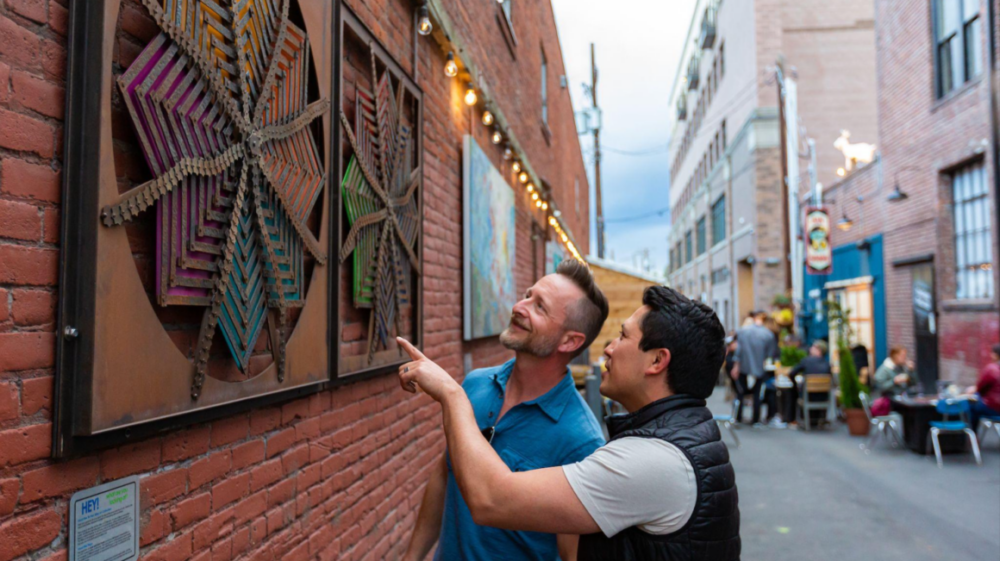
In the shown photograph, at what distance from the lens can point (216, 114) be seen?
2.07 m

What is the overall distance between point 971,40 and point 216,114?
48.0 ft

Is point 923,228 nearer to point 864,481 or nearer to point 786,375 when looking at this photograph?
point 786,375

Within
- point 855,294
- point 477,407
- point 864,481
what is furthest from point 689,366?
point 855,294

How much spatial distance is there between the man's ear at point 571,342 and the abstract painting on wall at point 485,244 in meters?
3.20

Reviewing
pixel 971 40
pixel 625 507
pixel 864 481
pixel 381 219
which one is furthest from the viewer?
pixel 971 40

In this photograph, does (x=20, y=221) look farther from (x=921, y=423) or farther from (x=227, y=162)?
(x=921, y=423)

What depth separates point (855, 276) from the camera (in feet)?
62.7

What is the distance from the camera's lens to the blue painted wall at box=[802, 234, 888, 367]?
56.5 ft

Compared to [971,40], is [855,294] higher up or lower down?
lower down

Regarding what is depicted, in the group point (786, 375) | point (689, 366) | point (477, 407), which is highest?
point (689, 366)

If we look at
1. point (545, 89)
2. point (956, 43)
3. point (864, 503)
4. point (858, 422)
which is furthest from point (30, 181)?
point (956, 43)

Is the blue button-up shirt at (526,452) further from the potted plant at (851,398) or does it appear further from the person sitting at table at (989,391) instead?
the potted plant at (851,398)

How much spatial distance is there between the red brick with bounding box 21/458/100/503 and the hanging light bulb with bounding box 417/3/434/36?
354 cm

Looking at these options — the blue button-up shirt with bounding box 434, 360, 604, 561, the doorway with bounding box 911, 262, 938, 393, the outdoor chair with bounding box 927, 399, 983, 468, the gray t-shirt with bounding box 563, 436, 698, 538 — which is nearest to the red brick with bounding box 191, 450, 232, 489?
the blue button-up shirt with bounding box 434, 360, 604, 561
